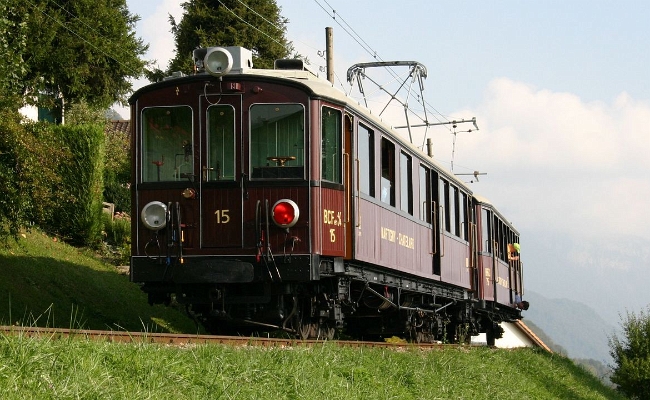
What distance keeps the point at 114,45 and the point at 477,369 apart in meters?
29.0

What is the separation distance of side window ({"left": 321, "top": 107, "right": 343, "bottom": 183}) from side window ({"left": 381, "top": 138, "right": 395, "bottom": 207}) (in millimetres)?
1815

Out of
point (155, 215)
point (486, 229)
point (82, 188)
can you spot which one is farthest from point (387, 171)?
point (82, 188)

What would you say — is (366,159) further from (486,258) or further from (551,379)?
(486,258)

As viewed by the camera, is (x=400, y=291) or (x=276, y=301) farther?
(x=400, y=291)

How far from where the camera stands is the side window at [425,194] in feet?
56.5

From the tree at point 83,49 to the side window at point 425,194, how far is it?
21.6 meters

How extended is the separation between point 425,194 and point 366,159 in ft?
12.5

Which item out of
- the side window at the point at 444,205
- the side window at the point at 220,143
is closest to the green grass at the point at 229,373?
the side window at the point at 220,143

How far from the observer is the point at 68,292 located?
58.1 ft

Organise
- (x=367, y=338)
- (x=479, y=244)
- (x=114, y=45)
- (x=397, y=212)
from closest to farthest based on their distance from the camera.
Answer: (x=397, y=212)
(x=367, y=338)
(x=479, y=244)
(x=114, y=45)

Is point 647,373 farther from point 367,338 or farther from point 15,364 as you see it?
point 15,364

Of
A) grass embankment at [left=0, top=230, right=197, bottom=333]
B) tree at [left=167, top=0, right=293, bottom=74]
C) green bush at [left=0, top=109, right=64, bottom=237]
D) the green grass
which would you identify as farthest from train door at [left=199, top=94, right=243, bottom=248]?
tree at [left=167, top=0, right=293, bottom=74]

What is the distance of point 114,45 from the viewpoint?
3947 centimetres

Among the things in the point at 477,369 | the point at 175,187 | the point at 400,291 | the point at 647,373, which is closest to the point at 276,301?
the point at 175,187
